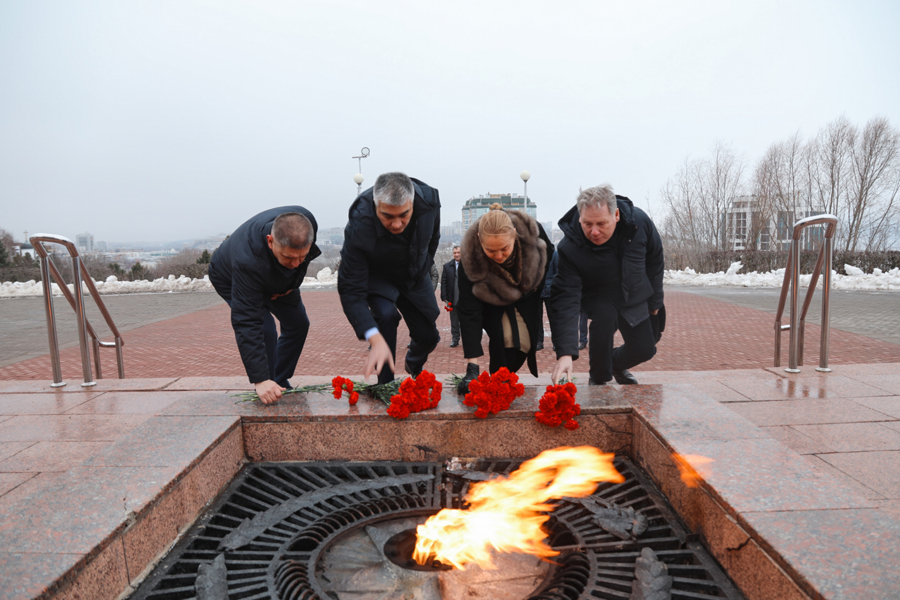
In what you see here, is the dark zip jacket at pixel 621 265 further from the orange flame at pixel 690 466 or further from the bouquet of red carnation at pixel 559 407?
the orange flame at pixel 690 466

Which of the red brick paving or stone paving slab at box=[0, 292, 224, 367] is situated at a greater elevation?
stone paving slab at box=[0, 292, 224, 367]

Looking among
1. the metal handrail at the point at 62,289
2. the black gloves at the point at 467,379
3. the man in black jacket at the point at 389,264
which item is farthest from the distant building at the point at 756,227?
the metal handrail at the point at 62,289

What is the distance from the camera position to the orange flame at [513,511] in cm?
213

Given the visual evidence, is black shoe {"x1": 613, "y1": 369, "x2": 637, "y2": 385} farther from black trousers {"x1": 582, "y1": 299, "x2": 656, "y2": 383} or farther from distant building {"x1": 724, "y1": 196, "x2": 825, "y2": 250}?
distant building {"x1": 724, "y1": 196, "x2": 825, "y2": 250}

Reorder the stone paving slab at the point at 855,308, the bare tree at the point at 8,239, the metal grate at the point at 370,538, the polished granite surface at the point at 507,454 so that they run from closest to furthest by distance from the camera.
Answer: the polished granite surface at the point at 507,454
the metal grate at the point at 370,538
the stone paving slab at the point at 855,308
the bare tree at the point at 8,239

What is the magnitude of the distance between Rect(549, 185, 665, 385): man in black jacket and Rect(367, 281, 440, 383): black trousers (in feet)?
2.94

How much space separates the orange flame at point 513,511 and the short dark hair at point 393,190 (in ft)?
5.04

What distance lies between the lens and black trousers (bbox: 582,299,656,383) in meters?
3.77

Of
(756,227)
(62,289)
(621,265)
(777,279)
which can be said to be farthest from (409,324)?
(756,227)

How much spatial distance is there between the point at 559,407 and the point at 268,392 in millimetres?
1560

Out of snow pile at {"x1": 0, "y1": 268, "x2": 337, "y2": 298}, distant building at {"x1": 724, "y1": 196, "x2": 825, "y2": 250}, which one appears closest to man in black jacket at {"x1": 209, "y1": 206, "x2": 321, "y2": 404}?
snow pile at {"x1": 0, "y1": 268, "x2": 337, "y2": 298}

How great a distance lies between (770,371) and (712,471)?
245 centimetres

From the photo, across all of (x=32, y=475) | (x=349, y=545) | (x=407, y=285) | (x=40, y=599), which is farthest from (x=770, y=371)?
(x=32, y=475)

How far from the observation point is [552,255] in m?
3.63
